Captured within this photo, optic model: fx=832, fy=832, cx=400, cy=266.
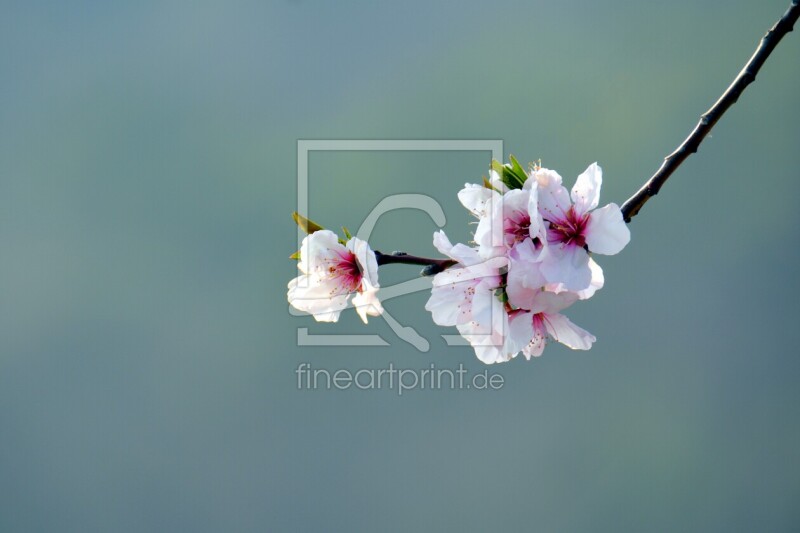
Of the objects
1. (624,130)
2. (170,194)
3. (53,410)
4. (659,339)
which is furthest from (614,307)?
(53,410)

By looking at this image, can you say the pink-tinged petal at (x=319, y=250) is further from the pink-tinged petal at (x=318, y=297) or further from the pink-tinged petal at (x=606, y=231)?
the pink-tinged petal at (x=606, y=231)

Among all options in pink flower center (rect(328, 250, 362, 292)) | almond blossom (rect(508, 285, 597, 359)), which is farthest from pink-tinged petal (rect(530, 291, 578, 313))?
pink flower center (rect(328, 250, 362, 292))

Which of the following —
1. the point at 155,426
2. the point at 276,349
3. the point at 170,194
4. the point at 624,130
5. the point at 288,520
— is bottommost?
the point at 288,520

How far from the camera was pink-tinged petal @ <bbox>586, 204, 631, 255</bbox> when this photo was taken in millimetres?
738

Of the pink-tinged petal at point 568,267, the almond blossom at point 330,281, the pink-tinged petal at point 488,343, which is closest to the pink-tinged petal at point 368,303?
the almond blossom at point 330,281

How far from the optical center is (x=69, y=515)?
4.17 meters

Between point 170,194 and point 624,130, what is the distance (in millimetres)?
2220

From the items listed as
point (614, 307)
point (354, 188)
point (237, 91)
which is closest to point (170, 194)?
point (237, 91)

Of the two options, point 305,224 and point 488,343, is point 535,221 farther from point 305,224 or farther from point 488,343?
point 305,224

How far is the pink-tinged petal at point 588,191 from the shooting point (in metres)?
0.79

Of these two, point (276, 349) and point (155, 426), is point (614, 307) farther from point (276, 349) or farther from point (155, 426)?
point (155, 426)

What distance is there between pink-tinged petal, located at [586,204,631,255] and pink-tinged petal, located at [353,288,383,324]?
0.76 ft

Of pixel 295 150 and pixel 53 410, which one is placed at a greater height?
pixel 295 150

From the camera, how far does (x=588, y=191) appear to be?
2.62ft
